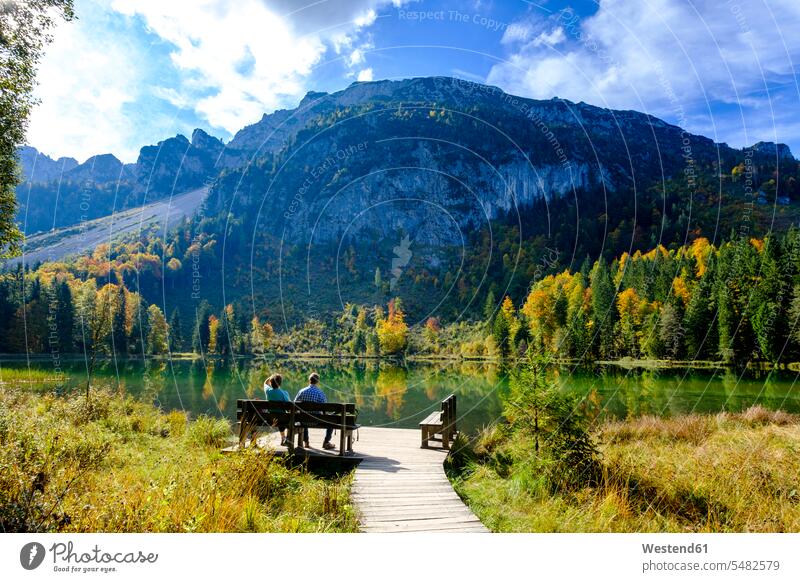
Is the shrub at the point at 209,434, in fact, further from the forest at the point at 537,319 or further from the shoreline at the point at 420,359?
the shoreline at the point at 420,359

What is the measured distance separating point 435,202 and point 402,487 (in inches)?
3291

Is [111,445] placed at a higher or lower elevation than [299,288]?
lower

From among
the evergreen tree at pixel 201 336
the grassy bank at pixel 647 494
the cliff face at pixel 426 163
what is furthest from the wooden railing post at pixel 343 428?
the cliff face at pixel 426 163

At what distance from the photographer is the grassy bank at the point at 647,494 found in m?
4.48

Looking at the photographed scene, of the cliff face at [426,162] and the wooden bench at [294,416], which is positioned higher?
Result: the cliff face at [426,162]

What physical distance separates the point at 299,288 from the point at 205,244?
509 inches

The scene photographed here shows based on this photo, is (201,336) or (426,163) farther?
(426,163)

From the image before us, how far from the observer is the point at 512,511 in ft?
16.1

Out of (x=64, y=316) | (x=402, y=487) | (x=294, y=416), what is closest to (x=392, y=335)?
(x=64, y=316)

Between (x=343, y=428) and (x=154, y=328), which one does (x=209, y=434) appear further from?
(x=154, y=328)

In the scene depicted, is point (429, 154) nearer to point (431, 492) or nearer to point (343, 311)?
point (343, 311)

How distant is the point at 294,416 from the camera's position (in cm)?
675

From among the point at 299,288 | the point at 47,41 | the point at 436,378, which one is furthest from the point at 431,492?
the point at 299,288

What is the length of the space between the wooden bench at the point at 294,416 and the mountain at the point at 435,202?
4065cm
